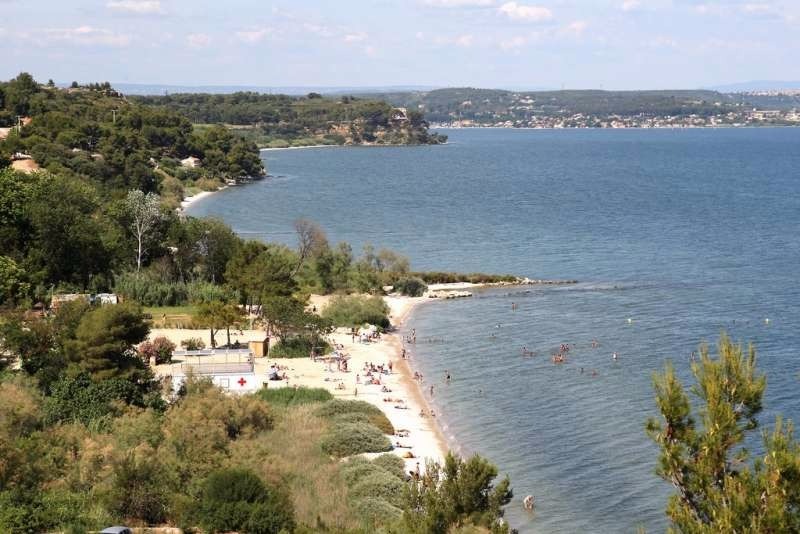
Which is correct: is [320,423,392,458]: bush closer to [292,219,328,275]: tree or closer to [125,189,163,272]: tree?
[125,189,163,272]: tree

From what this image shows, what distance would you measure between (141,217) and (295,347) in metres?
16.3

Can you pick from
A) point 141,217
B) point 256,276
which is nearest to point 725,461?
point 256,276

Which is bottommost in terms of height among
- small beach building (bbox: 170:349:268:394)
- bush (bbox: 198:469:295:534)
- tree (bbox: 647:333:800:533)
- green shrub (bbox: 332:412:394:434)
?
green shrub (bbox: 332:412:394:434)

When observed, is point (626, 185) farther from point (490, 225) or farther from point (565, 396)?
point (565, 396)

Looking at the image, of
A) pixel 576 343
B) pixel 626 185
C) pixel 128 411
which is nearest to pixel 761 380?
pixel 128 411

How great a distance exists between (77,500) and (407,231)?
65562mm

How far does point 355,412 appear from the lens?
33.3 m

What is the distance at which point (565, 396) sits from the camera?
3906 cm

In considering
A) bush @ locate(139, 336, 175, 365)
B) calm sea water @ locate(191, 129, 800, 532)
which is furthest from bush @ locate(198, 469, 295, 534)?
bush @ locate(139, 336, 175, 365)

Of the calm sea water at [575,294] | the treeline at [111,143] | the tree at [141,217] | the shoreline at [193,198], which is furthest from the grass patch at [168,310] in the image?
the shoreline at [193,198]

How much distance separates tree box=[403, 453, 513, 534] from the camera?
18.5 metres

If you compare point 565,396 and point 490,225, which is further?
point 490,225

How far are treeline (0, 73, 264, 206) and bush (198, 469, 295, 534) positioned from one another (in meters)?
54.4

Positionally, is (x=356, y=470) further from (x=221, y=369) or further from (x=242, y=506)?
(x=221, y=369)
